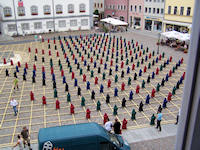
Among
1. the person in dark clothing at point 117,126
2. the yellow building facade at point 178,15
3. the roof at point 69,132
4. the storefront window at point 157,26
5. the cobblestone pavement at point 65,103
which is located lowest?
the cobblestone pavement at point 65,103

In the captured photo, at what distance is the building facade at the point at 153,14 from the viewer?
146ft

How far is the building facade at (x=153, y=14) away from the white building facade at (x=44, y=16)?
13.0 metres

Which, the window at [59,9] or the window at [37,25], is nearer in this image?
the window at [37,25]

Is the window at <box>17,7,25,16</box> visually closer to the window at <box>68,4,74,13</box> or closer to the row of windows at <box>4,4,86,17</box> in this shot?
the row of windows at <box>4,4,86,17</box>

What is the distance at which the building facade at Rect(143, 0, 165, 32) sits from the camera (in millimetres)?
44625

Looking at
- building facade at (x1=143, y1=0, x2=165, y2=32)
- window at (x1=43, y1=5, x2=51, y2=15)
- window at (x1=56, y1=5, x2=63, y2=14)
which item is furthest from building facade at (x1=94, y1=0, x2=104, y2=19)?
window at (x1=43, y1=5, x2=51, y2=15)

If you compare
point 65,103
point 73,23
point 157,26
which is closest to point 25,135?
point 65,103

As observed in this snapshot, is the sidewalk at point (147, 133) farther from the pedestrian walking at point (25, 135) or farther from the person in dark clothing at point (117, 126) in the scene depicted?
the pedestrian walking at point (25, 135)

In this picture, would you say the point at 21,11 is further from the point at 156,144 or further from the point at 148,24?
the point at 156,144

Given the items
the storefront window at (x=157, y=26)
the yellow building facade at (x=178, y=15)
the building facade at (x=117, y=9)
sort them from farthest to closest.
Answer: the building facade at (x=117, y=9), the storefront window at (x=157, y=26), the yellow building facade at (x=178, y=15)

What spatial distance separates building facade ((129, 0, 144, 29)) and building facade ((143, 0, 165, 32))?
134 cm

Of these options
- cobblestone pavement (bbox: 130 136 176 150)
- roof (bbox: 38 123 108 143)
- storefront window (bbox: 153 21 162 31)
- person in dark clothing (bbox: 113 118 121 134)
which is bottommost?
cobblestone pavement (bbox: 130 136 176 150)

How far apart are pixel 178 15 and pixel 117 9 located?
23.8 meters

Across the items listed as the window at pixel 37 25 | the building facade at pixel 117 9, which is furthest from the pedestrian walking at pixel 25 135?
the building facade at pixel 117 9
